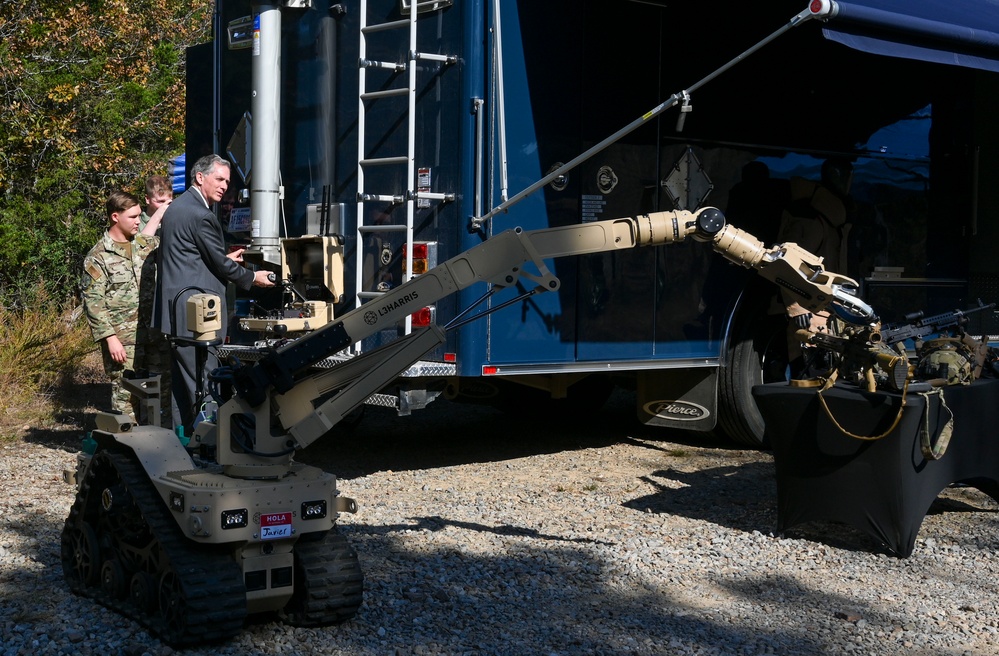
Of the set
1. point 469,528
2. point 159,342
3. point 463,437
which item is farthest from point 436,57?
point 463,437

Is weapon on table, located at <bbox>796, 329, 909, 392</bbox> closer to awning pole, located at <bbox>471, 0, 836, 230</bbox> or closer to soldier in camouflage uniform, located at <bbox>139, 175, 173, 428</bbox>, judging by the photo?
awning pole, located at <bbox>471, 0, 836, 230</bbox>

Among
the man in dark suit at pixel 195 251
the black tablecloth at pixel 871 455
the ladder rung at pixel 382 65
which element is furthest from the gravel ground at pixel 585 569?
the ladder rung at pixel 382 65

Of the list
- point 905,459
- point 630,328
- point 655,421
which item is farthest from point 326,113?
point 905,459

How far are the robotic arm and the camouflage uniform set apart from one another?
11.0 feet

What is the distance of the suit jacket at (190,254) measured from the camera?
6.83 meters

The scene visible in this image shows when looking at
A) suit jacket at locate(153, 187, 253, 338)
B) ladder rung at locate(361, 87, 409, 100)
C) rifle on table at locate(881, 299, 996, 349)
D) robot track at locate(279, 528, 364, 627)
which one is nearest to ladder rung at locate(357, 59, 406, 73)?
ladder rung at locate(361, 87, 409, 100)

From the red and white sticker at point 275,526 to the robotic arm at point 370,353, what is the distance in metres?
0.21

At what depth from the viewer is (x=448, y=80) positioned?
23.4 feet

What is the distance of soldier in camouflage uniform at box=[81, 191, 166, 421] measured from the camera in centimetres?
776

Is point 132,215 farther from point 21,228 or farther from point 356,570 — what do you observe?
point 21,228

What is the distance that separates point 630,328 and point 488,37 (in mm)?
2055

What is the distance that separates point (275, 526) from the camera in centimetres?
437

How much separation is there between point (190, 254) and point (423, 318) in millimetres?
1417

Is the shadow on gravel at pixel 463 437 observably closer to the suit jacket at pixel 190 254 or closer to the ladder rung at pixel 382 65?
the suit jacket at pixel 190 254
